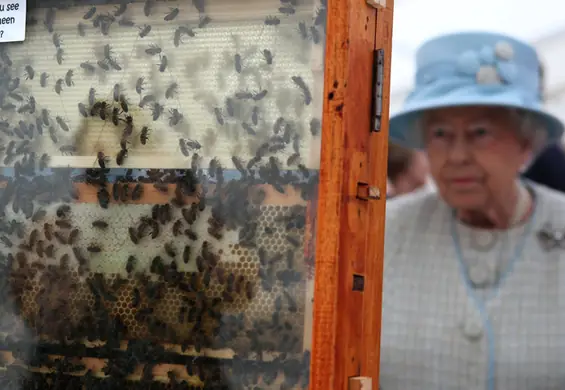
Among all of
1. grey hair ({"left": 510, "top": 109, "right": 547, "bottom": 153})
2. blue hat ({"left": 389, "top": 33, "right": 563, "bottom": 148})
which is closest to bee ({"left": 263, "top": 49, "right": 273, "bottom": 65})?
blue hat ({"left": 389, "top": 33, "right": 563, "bottom": 148})

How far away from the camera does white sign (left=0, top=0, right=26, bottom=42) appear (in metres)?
2.69

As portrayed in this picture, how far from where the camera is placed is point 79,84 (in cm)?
259

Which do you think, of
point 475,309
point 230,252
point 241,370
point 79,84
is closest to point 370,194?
point 230,252

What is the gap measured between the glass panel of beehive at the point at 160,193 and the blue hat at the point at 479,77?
1.26m

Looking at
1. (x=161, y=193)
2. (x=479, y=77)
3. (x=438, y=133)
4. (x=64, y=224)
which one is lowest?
(x=64, y=224)

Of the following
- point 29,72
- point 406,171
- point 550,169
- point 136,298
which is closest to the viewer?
point 136,298

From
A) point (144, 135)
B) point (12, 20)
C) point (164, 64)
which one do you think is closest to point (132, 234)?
point (144, 135)

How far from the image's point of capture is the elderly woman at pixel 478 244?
331 cm

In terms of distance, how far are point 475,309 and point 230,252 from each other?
1.44 metres

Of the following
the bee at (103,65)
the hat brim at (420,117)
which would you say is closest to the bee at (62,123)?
the bee at (103,65)

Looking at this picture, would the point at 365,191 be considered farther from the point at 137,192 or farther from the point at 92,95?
the point at 92,95

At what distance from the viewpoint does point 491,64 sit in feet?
11.3

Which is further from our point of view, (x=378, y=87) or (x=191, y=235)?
(x=191, y=235)

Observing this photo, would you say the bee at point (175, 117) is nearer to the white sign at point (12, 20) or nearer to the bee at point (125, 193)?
the bee at point (125, 193)
